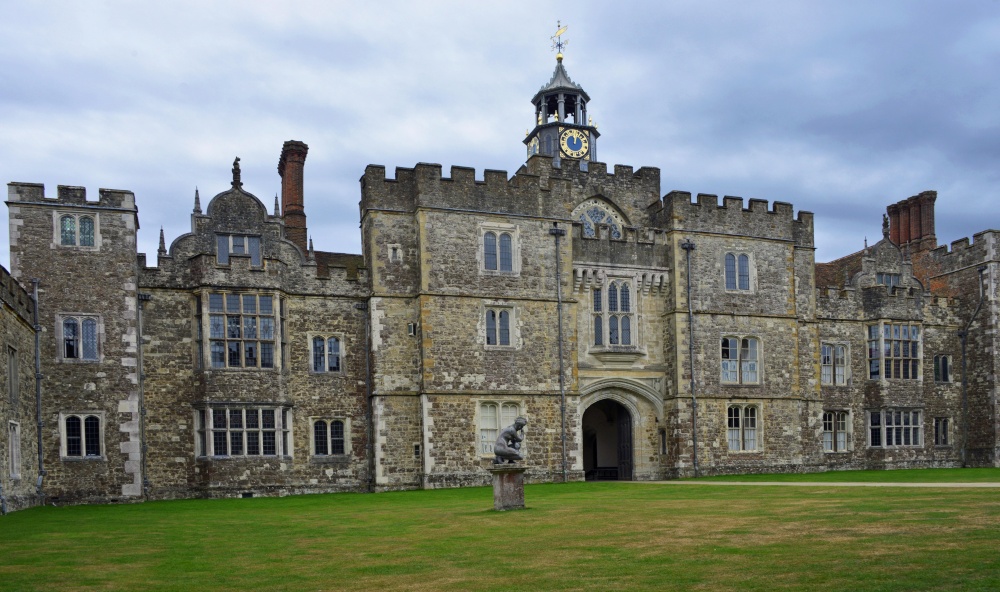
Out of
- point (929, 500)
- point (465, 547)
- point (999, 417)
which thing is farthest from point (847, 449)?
point (465, 547)

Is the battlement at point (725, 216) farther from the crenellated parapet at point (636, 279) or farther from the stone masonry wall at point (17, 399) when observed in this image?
the stone masonry wall at point (17, 399)

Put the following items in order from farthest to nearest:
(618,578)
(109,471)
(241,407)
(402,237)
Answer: (402,237) → (241,407) → (109,471) → (618,578)

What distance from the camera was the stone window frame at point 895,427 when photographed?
42.0 m

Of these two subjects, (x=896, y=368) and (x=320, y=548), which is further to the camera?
(x=896, y=368)

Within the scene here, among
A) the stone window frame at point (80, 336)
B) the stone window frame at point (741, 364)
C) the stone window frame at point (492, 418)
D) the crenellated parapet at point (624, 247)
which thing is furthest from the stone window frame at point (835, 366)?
the stone window frame at point (80, 336)

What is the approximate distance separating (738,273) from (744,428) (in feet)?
19.6

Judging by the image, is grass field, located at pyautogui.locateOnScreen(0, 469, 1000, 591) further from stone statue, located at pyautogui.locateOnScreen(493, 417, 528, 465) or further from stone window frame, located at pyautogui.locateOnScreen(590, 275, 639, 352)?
stone window frame, located at pyautogui.locateOnScreen(590, 275, 639, 352)

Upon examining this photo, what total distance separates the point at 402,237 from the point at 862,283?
66.9 feet

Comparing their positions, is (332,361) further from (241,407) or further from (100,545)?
(100,545)

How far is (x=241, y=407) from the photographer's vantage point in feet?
106

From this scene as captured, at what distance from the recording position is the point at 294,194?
126 ft

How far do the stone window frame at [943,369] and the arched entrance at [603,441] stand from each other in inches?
571

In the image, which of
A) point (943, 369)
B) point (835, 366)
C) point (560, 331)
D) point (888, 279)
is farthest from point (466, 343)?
point (943, 369)

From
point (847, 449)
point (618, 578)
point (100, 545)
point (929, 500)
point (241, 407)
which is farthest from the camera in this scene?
point (847, 449)
